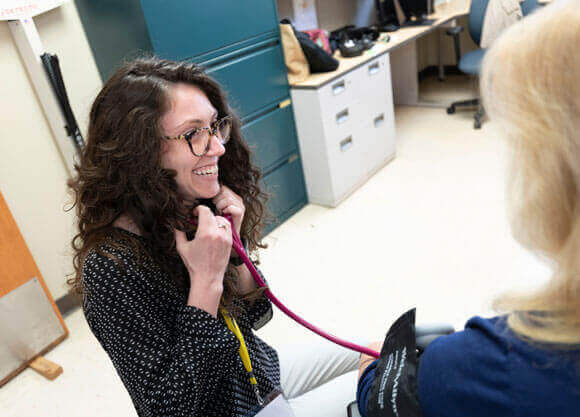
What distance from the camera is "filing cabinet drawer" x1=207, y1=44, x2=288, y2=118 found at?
234 centimetres

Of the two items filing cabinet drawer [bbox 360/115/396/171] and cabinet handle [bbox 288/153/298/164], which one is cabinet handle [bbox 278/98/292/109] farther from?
filing cabinet drawer [bbox 360/115/396/171]

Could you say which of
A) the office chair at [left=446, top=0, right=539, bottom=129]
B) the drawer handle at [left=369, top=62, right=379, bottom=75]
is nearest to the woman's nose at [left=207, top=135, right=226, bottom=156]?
the drawer handle at [left=369, top=62, right=379, bottom=75]

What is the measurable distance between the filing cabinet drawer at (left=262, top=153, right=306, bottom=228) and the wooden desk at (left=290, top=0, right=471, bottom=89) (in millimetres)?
488

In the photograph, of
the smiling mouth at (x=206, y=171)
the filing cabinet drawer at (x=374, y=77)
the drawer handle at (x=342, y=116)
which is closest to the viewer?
the smiling mouth at (x=206, y=171)

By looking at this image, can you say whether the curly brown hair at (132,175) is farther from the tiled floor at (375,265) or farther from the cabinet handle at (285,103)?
the cabinet handle at (285,103)

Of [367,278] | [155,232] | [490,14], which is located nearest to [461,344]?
→ [155,232]

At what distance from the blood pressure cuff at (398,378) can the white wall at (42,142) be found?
1.87 meters

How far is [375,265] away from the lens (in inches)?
91.1

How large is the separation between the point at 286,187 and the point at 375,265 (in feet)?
2.73

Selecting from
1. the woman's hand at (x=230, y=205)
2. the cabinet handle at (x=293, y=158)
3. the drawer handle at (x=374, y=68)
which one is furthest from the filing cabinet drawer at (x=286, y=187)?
the woman's hand at (x=230, y=205)

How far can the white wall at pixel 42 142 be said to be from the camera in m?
2.06

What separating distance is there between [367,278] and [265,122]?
106 cm

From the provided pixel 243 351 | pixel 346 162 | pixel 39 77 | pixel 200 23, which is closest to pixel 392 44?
pixel 346 162

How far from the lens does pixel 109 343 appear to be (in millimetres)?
881
